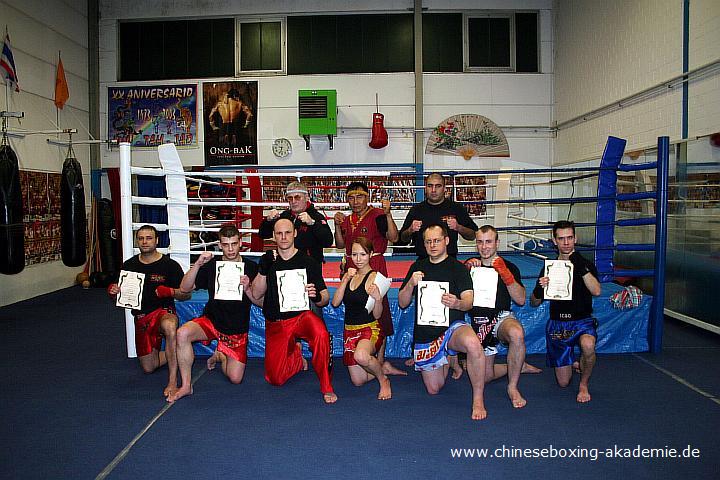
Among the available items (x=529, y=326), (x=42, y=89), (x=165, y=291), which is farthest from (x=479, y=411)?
(x=42, y=89)

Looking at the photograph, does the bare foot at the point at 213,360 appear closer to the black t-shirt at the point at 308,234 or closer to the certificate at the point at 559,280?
the black t-shirt at the point at 308,234

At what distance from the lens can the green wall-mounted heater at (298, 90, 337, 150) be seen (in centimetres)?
976

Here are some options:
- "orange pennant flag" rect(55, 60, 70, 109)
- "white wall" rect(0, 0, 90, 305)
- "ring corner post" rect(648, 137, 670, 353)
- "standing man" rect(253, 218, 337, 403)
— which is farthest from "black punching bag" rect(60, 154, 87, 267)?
"ring corner post" rect(648, 137, 670, 353)

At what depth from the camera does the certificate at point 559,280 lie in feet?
12.3

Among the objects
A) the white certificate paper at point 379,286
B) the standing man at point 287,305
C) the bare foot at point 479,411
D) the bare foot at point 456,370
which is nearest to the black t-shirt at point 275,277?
the standing man at point 287,305

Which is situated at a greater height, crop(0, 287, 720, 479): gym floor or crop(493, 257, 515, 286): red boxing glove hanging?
crop(493, 257, 515, 286): red boxing glove hanging

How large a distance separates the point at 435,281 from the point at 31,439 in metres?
2.36

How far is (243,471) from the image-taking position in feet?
8.80

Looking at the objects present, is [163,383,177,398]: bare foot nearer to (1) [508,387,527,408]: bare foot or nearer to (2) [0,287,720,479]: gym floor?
(2) [0,287,720,479]: gym floor

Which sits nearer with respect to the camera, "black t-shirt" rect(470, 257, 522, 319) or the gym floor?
the gym floor

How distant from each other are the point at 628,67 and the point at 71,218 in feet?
24.3

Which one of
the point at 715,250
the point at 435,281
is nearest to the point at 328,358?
the point at 435,281

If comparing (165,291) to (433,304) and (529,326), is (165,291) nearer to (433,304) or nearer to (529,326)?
(433,304)

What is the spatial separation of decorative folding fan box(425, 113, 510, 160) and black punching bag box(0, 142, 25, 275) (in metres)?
A: 6.26
